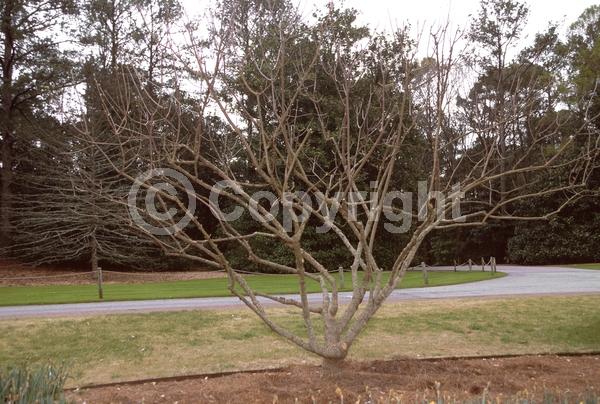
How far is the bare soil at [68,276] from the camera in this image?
976 inches

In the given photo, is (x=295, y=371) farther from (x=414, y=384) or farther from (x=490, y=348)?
(x=490, y=348)

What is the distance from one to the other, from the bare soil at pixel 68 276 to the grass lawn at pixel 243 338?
15405 mm

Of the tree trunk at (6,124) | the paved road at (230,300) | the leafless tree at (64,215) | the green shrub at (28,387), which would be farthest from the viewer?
the tree trunk at (6,124)

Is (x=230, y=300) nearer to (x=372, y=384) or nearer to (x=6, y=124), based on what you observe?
(x=372, y=384)

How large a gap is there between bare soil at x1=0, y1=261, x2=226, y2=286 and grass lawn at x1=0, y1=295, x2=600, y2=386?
15405mm

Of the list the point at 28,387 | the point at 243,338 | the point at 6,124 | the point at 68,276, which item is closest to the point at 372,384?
the point at 28,387

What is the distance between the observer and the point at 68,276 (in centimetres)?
2516

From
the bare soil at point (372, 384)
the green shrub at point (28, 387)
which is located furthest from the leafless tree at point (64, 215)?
the green shrub at point (28, 387)

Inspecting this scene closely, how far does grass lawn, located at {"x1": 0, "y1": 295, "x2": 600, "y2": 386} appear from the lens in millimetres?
8078

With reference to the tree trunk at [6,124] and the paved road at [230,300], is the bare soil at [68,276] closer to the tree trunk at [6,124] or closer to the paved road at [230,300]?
the tree trunk at [6,124]

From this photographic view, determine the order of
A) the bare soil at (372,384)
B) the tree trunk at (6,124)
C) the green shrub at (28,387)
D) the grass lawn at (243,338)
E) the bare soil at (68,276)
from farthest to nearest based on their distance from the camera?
the tree trunk at (6,124)
the bare soil at (68,276)
the grass lawn at (243,338)
the bare soil at (372,384)
the green shrub at (28,387)

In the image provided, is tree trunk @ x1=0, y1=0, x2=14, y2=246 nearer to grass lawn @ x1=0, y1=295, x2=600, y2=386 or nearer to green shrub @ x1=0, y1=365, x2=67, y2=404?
grass lawn @ x1=0, y1=295, x2=600, y2=386

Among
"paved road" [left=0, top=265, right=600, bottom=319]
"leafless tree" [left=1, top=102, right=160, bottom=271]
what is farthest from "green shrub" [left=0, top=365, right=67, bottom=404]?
"leafless tree" [left=1, top=102, right=160, bottom=271]

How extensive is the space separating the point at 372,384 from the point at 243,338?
155 inches
